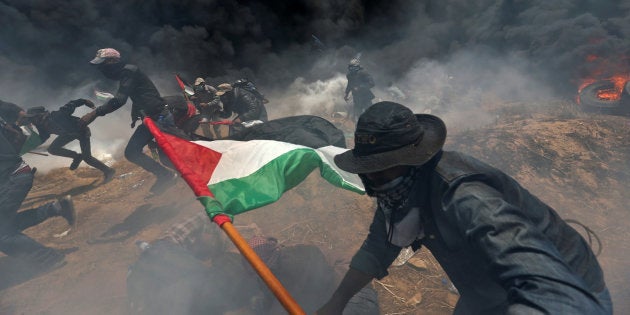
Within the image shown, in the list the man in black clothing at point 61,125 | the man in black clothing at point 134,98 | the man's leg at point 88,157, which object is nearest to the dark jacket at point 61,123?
the man in black clothing at point 61,125

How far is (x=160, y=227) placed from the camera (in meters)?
5.82

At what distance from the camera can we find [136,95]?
21.3ft

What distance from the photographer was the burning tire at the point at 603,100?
29.5 feet

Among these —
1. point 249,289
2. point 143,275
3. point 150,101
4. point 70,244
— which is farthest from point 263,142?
point 70,244

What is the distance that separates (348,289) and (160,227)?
480 centimetres

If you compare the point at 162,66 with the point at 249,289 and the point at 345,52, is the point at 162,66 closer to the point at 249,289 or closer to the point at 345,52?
the point at 345,52

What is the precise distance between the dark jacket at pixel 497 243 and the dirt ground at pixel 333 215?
2126 millimetres

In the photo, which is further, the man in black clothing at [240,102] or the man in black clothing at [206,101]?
the man in black clothing at [206,101]

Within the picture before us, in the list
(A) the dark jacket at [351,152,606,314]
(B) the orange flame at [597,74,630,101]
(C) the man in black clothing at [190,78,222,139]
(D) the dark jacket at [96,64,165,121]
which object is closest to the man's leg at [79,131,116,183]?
(D) the dark jacket at [96,64,165,121]

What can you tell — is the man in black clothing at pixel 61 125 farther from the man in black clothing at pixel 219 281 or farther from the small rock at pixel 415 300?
the small rock at pixel 415 300

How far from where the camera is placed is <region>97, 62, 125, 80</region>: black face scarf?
6188 mm

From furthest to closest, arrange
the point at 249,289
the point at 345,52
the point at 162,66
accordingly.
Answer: the point at 345,52, the point at 162,66, the point at 249,289

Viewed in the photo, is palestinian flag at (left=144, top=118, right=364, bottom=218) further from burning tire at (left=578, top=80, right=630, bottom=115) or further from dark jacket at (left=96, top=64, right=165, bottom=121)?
burning tire at (left=578, top=80, right=630, bottom=115)

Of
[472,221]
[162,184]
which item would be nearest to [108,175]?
[162,184]
